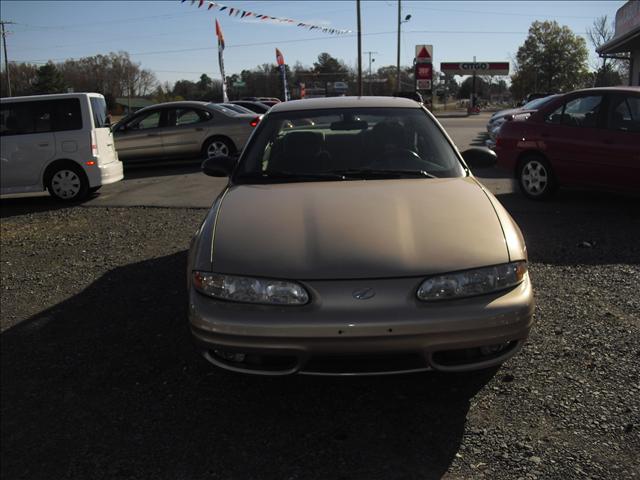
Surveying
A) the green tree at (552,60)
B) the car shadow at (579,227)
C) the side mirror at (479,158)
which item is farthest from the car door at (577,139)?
the green tree at (552,60)

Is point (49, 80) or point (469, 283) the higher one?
point (49, 80)

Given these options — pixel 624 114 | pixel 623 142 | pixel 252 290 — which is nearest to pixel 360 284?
pixel 252 290

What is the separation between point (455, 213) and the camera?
119 inches

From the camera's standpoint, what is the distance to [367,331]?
2.46 metres

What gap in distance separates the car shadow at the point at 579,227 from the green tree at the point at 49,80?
6351cm

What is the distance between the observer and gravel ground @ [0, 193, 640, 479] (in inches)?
97.9

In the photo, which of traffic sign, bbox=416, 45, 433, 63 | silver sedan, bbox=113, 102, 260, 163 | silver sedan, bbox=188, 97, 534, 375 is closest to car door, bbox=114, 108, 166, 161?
silver sedan, bbox=113, 102, 260, 163

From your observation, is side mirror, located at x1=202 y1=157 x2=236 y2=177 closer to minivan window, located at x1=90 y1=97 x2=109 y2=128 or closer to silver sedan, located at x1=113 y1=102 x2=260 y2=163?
minivan window, located at x1=90 y1=97 x2=109 y2=128

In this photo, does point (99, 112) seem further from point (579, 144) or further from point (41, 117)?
point (579, 144)

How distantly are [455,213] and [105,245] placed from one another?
4.47 m

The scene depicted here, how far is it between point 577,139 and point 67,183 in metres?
7.27

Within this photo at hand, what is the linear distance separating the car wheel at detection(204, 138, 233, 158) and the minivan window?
3.44 m

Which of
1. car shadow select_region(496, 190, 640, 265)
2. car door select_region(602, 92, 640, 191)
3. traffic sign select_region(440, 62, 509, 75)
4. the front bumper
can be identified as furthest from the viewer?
traffic sign select_region(440, 62, 509, 75)

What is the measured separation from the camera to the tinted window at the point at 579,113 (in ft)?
23.0
